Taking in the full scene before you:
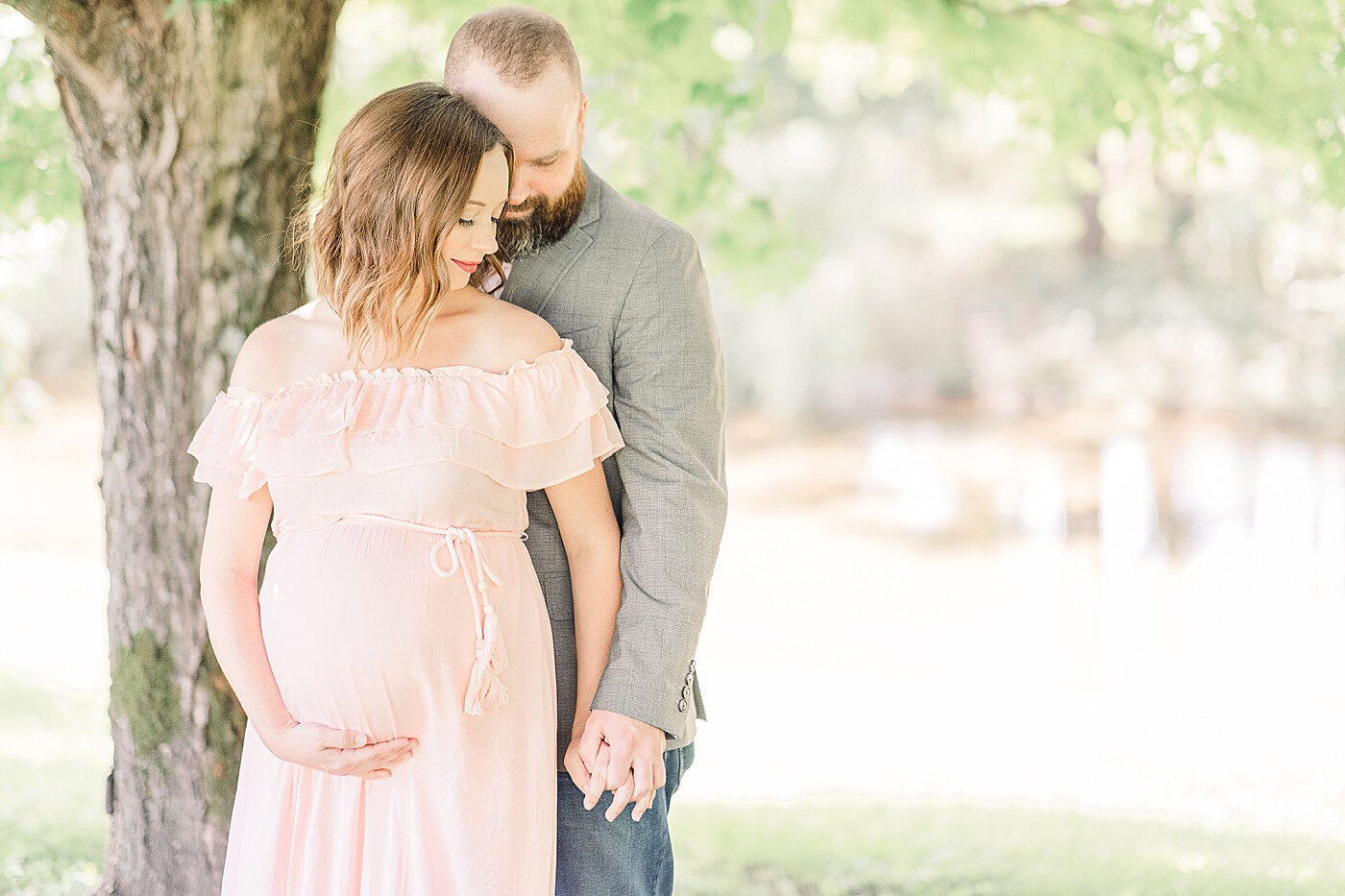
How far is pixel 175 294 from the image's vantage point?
2617mm

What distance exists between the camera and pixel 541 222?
6.59 ft

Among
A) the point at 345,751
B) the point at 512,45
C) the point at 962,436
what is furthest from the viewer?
the point at 962,436

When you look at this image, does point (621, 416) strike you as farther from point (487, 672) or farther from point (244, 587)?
point (244, 587)

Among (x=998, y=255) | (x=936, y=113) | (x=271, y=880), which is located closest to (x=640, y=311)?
(x=271, y=880)

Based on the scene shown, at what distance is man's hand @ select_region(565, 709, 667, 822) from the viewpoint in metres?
1.90

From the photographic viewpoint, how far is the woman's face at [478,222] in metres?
1.83

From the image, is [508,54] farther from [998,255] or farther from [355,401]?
[998,255]

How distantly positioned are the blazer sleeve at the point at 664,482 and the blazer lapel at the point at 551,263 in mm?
114

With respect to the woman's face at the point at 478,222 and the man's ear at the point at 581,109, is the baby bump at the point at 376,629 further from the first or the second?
the man's ear at the point at 581,109

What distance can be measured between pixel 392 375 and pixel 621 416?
1.20ft

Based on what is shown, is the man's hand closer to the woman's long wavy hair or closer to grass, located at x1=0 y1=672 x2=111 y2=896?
the woman's long wavy hair

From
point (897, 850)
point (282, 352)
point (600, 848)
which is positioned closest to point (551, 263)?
point (282, 352)

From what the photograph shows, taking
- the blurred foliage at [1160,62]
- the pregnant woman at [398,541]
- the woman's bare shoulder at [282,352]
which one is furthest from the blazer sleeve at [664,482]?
the blurred foliage at [1160,62]

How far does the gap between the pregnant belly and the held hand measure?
0.02 metres
